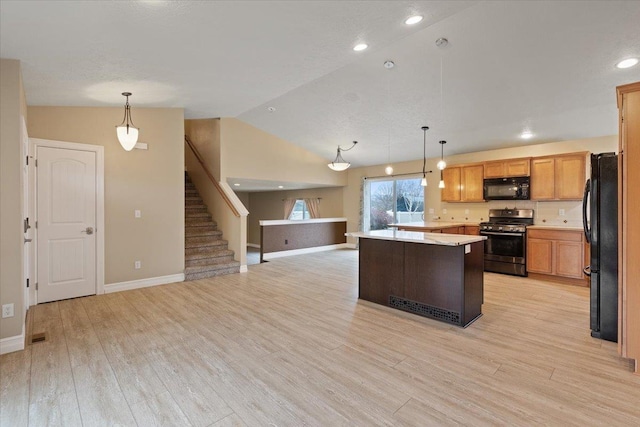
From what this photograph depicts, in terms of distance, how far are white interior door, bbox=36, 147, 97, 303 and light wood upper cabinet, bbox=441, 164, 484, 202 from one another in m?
6.62

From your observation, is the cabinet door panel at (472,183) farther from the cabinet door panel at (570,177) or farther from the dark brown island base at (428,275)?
the dark brown island base at (428,275)

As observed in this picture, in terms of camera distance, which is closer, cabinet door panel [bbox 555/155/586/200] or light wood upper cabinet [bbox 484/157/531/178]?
cabinet door panel [bbox 555/155/586/200]

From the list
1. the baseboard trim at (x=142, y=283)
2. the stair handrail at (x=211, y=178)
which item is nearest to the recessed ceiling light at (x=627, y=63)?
the stair handrail at (x=211, y=178)

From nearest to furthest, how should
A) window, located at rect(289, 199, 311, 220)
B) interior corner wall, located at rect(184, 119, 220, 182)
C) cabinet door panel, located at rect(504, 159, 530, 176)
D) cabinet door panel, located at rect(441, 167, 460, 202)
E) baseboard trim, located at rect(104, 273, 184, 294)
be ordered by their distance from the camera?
baseboard trim, located at rect(104, 273, 184, 294)
cabinet door panel, located at rect(504, 159, 530, 176)
interior corner wall, located at rect(184, 119, 220, 182)
cabinet door panel, located at rect(441, 167, 460, 202)
window, located at rect(289, 199, 311, 220)

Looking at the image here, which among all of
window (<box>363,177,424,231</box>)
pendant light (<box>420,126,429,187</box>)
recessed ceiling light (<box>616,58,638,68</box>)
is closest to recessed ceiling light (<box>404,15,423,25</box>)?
recessed ceiling light (<box>616,58,638,68</box>)

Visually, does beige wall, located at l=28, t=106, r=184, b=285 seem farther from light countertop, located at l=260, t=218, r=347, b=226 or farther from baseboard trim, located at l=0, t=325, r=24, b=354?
light countertop, located at l=260, t=218, r=347, b=226

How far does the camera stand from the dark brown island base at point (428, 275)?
3.33 metres

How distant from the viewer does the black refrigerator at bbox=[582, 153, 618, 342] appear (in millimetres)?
2900

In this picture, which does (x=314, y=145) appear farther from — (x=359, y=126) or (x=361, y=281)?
(x=361, y=281)

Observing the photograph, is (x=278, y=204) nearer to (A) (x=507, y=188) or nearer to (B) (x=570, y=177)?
(A) (x=507, y=188)

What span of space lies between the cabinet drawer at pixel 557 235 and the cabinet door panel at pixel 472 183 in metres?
1.20

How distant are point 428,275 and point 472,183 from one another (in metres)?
3.76

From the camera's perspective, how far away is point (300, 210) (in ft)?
35.3

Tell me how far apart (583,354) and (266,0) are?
13.1 feet
